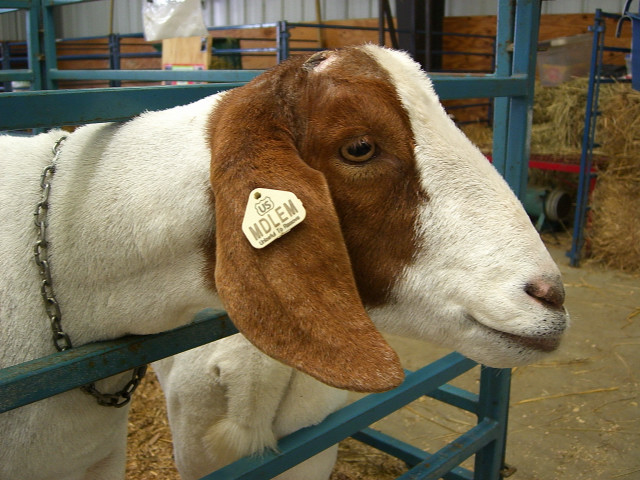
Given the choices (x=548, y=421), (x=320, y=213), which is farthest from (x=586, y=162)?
(x=320, y=213)

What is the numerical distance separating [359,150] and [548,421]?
8.95ft

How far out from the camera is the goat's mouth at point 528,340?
1178 millimetres

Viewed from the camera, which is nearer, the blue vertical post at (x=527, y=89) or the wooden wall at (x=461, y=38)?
the blue vertical post at (x=527, y=89)

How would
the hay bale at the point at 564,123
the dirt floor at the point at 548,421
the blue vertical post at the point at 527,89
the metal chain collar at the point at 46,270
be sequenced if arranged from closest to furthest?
1. the metal chain collar at the point at 46,270
2. the blue vertical post at the point at 527,89
3. the dirt floor at the point at 548,421
4. the hay bale at the point at 564,123

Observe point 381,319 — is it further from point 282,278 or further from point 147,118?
point 147,118

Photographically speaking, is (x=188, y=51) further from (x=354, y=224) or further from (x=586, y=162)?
(x=354, y=224)

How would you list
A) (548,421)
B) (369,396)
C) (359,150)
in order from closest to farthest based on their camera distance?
(359,150)
(369,396)
(548,421)

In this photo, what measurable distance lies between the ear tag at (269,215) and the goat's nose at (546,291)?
0.42 meters

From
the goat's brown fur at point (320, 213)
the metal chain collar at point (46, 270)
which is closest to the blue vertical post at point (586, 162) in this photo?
the goat's brown fur at point (320, 213)

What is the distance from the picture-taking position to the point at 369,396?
6.26ft

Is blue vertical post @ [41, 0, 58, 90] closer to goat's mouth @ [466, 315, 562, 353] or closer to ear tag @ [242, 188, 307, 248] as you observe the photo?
ear tag @ [242, 188, 307, 248]

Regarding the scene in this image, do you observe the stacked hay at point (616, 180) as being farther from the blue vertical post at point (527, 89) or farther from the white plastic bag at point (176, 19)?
the white plastic bag at point (176, 19)

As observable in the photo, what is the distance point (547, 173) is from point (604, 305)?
2.58m

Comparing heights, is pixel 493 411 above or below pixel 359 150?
below
